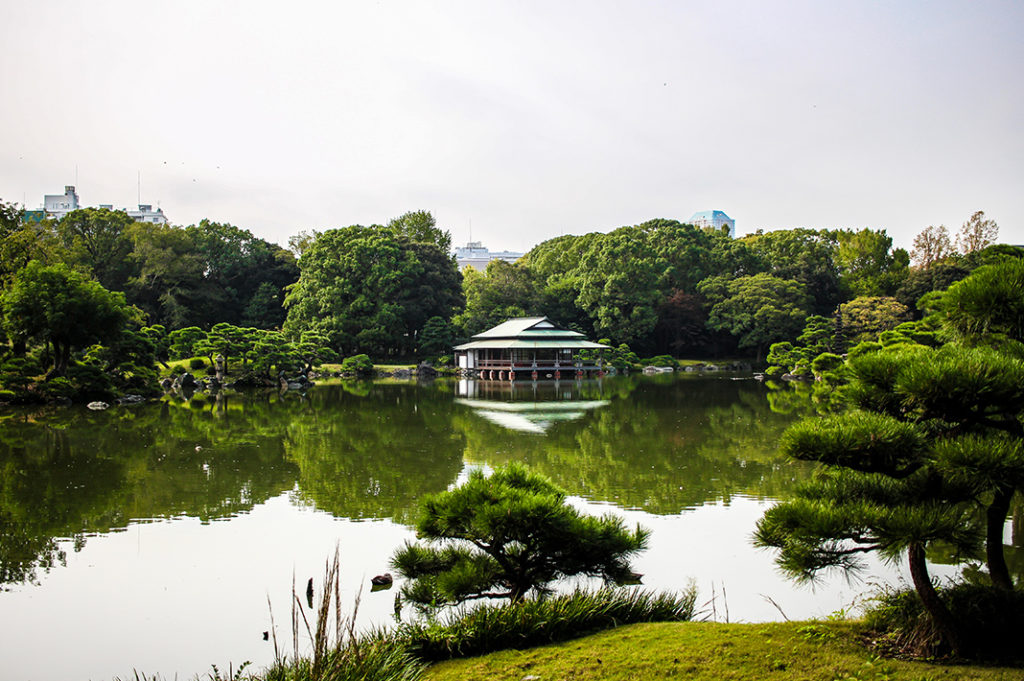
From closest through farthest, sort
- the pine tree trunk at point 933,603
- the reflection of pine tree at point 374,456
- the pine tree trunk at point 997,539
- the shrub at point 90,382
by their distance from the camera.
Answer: the pine tree trunk at point 933,603 < the pine tree trunk at point 997,539 < the reflection of pine tree at point 374,456 < the shrub at point 90,382

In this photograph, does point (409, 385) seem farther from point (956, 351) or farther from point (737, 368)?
point (956, 351)

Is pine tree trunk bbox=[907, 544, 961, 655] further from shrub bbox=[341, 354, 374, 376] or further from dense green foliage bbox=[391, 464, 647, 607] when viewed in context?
shrub bbox=[341, 354, 374, 376]

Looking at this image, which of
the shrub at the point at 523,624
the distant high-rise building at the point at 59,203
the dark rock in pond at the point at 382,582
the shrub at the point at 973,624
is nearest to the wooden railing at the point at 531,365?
the dark rock in pond at the point at 382,582

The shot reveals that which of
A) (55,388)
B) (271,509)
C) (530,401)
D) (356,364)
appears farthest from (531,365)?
(271,509)

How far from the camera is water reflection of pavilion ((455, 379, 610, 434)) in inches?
623

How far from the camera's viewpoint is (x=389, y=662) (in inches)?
120

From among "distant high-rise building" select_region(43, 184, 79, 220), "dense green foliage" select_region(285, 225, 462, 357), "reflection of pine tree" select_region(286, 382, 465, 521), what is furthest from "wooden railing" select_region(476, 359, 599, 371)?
"distant high-rise building" select_region(43, 184, 79, 220)

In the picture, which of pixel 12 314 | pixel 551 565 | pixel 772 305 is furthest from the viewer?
pixel 772 305

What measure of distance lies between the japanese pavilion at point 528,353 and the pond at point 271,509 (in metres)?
15.4

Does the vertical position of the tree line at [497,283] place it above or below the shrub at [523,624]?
above

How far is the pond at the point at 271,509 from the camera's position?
15.3ft

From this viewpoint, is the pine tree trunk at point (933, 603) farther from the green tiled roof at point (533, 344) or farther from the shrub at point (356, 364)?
the shrub at point (356, 364)

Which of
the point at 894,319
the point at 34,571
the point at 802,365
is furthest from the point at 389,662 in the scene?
the point at 894,319

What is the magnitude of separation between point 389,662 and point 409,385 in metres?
24.9
